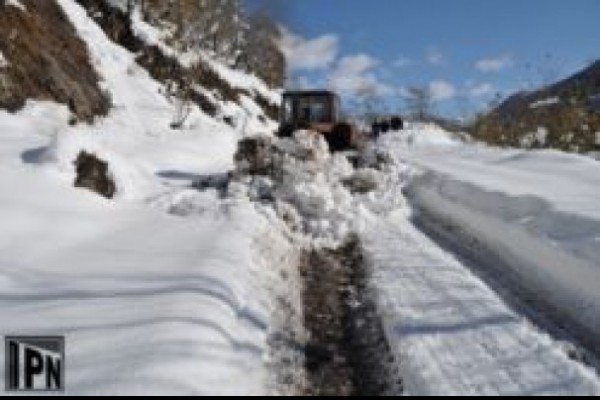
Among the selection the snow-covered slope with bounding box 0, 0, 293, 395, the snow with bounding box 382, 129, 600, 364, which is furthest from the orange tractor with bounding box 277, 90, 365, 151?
the snow-covered slope with bounding box 0, 0, 293, 395

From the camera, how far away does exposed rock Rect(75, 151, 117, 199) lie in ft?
51.2

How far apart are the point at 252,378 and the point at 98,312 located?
1.58 meters

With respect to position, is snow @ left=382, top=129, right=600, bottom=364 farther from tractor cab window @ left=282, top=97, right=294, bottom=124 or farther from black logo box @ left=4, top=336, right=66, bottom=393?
black logo box @ left=4, top=336, right=66, bottom=393

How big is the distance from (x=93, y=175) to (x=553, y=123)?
21.2m

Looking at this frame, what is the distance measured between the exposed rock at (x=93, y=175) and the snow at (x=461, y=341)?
5075mm

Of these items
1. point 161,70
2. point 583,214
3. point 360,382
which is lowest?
point 360,382

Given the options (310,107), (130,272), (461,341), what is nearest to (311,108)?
(310,107)

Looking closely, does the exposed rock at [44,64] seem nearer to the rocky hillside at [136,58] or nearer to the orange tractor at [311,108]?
the rocky hillside at [136,58]

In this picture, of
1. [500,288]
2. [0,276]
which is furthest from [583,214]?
[0,276]

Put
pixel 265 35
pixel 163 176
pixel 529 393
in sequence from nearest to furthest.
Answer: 1. pixel 529 393
2. pixel 163 176
3. pixel 265 35

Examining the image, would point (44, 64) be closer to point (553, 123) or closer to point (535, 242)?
point (535, 242)

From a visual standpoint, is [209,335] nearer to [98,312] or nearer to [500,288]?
[98,312]

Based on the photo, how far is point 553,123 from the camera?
3388cm

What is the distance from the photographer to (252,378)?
→ 7.46 m
